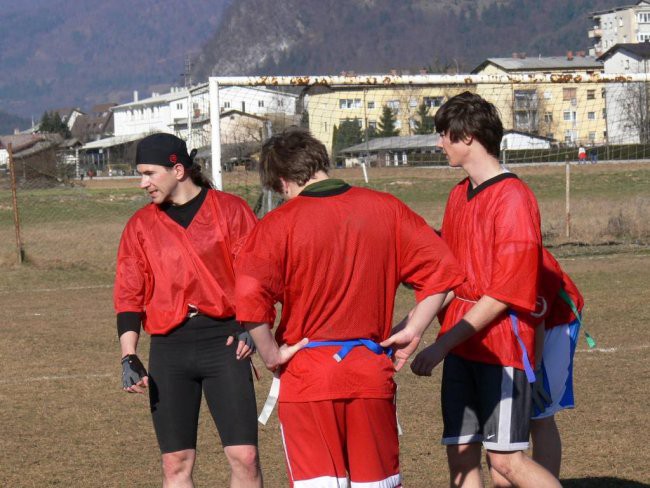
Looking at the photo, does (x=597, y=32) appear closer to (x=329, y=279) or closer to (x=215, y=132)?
(x=215, y=132)

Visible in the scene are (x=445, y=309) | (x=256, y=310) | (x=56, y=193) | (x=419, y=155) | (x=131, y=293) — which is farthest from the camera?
(x=56, y=193)

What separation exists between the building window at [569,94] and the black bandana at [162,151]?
14300 millimetres

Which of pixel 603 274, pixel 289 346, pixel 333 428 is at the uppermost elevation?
pixel 289 346

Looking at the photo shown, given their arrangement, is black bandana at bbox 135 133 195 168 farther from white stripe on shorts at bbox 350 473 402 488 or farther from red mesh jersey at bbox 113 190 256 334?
white stripe on shorts at bbox 350 473 402 488

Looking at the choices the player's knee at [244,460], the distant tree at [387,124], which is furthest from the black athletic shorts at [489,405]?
the distant tree at [387,124]

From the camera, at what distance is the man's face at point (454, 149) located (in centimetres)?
456

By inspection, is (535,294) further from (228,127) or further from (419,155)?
(228,127)

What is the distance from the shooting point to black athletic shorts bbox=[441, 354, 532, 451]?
15.0ft

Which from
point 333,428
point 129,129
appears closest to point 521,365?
point 333,428

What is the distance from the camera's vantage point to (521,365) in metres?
4.57

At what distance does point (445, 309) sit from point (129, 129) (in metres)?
159

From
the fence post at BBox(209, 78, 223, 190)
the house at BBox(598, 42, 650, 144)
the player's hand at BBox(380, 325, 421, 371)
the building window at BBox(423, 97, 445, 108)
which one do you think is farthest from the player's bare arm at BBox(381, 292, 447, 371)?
the house at BBox(598, 42, 650, 144)

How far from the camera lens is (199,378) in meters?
5.18

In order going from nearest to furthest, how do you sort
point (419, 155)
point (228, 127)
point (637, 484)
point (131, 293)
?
1. point (131, 293)
2. point (637, 484)
3. point (419, 155)
4. point (228, 127)
